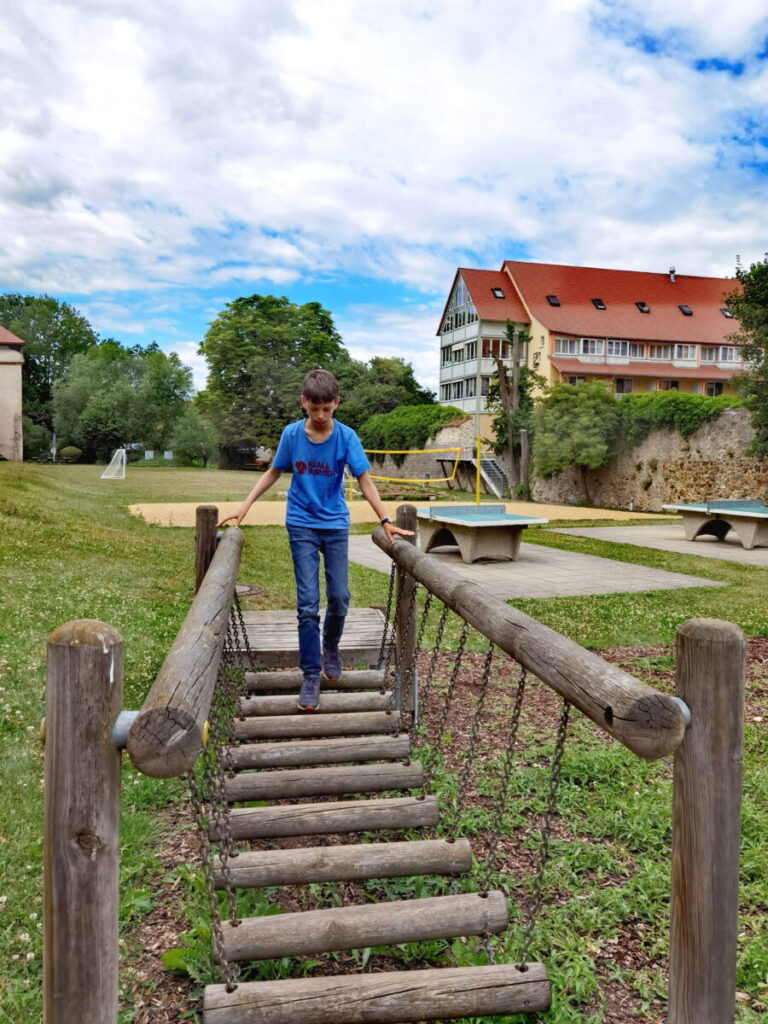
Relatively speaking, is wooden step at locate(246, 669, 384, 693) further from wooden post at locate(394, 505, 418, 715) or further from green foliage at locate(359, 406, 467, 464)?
green foliage at locate(359, 406, 467, 464)

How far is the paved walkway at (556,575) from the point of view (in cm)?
890

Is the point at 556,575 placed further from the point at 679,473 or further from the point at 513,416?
the point at 513,416

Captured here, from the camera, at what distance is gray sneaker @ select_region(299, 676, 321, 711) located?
3.94 m

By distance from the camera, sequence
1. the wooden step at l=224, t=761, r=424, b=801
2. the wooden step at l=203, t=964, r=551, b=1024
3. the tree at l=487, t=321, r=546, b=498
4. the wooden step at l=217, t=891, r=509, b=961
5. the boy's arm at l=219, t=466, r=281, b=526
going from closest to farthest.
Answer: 1. the wooden step at l=203, t=964, r=551, b=1024
2. the wooden step at l=217, t=891, r=509, b=961
3. the wooden step at l=224, t=761, r=424, b=801
4. the boy's arm at l=219, t=466, r=281, b=526
5. the tree at l=487, t=321, r=546, b=498

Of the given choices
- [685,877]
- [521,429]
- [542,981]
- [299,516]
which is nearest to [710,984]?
[685,877]

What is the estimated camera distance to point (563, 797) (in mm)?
3680

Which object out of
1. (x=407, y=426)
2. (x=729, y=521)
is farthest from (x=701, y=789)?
(x=407, y=426)

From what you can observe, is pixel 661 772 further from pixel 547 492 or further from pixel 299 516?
pixel 547 492

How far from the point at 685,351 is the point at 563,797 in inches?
1644

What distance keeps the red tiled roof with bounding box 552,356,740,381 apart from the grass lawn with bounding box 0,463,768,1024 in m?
31.5

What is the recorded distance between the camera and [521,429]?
27.5 m

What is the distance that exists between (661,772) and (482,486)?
28615 mm

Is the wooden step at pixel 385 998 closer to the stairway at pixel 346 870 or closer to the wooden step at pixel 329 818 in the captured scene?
the stairway at pixel 346 870

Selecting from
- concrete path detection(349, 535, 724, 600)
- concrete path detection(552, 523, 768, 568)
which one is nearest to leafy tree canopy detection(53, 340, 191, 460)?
concrete path detection(552, 523, 768, 568)
